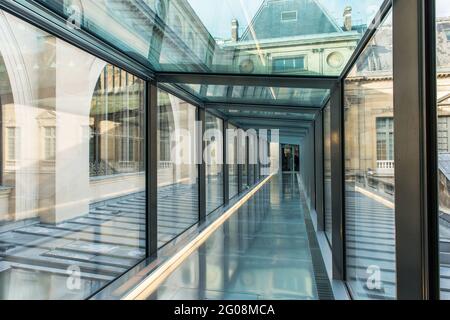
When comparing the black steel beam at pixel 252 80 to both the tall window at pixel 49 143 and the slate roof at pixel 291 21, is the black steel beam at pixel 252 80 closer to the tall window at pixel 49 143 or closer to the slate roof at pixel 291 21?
the slate roof at pixel 291 21

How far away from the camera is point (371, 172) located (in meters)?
2.32

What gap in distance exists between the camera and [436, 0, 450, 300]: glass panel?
1.13 meters

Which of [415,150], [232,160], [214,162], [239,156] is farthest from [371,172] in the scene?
[239,156]

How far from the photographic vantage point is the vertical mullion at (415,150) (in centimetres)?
123

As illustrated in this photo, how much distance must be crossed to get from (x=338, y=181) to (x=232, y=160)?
655 cm

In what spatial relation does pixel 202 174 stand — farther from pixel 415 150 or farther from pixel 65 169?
pixel 415 150

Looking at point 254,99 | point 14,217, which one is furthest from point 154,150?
point 254,99

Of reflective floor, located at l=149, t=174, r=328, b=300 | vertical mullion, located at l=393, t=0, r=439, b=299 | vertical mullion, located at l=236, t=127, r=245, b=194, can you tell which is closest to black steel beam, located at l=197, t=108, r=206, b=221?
reflective floor, located at l=149, t=174, r=328, b=300

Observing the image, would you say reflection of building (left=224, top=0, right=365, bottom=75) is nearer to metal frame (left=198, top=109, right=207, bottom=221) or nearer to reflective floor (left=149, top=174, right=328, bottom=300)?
reflective floor (left=149, top=174, right=328, bottom=300)

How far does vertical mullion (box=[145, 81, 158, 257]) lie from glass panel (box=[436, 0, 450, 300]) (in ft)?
10.8

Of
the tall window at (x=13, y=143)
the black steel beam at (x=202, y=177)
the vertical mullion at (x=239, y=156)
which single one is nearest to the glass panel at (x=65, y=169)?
the tall window at (x=13, y=143)

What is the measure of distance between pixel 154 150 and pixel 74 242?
53.8 inches

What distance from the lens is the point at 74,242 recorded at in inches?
141

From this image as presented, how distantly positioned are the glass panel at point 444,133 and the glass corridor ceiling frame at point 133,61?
654mm
